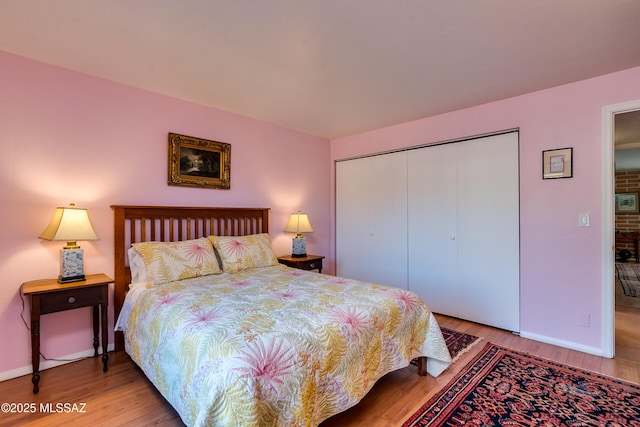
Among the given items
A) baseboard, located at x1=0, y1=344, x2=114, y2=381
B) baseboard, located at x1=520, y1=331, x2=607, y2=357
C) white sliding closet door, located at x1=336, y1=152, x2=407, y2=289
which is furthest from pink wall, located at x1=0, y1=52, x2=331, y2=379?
baseboard, located at x1=520, y1=331, x2=607, y2=357

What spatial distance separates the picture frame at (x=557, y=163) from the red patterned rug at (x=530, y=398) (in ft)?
5.22

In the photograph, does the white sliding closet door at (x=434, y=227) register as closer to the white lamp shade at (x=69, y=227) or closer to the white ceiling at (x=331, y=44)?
the white ceiling at (x=331, y=44)

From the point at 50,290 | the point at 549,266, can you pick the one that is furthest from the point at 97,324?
the point at 549,266

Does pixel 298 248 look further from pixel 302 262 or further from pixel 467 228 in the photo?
pixel 467 228

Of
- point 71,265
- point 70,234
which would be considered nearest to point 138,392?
point 71,265

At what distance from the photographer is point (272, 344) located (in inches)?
52.6

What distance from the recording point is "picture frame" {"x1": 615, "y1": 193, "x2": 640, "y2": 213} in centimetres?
662

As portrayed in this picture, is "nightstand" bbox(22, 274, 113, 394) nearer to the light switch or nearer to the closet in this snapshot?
the closet

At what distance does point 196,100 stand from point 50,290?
2040mm

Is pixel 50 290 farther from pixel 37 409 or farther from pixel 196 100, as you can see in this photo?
pixel 196 100

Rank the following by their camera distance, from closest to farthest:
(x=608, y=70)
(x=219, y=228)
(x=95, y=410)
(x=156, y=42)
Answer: (x=95, y=410), (x=156, y=42), (x=608, y=70), (x=219, y=228)

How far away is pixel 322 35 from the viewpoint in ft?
6.25

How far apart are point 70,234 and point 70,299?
0.46 m

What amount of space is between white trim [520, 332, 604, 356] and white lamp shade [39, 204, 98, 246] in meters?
3.84
